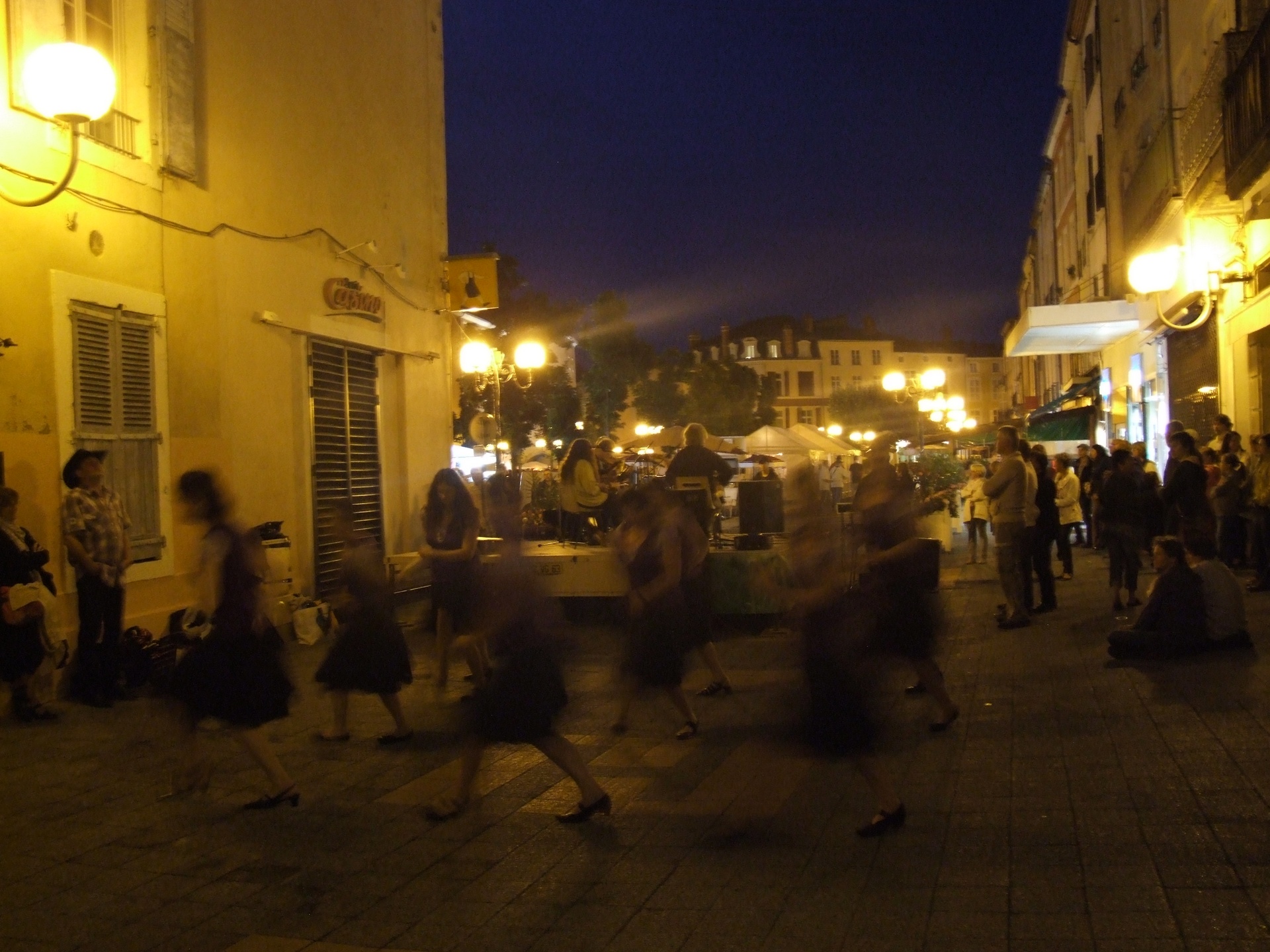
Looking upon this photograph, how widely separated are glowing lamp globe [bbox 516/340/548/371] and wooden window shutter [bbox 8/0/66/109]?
7932 mm

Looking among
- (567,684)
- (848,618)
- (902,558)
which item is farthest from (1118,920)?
(567,684)

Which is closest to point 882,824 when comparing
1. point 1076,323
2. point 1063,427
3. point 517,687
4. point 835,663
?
point 835,663

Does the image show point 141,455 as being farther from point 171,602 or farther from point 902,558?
point 902,558

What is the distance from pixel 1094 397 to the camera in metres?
28.0

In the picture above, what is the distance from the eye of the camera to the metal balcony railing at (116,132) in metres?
9.92

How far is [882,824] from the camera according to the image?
5.42 m

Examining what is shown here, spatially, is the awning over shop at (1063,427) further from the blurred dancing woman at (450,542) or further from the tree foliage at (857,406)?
the tree foliage at (857,406)

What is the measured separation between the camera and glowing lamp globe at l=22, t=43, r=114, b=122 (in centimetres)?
769

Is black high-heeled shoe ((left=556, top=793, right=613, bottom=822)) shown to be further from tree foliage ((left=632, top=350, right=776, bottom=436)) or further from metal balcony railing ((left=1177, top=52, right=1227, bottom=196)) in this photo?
tree foliage ((left=632, top=350, right=776, bottom=436))

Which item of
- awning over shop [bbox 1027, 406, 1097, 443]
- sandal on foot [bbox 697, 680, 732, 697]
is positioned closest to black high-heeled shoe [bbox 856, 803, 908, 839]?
sandal on foot [bbox 697, 680, 732, 697]

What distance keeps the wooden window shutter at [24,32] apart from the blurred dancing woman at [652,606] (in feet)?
18.2

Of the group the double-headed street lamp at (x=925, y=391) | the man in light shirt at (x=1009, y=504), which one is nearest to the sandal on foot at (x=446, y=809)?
the man in light shirt at (x=1009, y=504)

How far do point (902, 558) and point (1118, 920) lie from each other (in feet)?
9.65

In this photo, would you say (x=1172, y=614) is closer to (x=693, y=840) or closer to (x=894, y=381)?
(x=693, y=840)
